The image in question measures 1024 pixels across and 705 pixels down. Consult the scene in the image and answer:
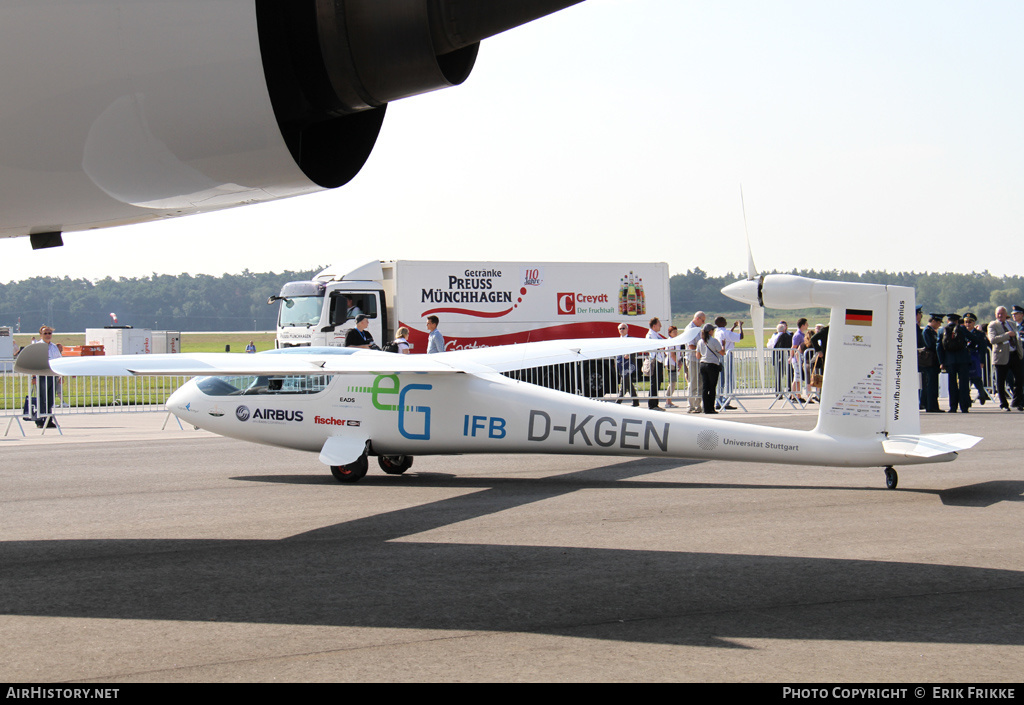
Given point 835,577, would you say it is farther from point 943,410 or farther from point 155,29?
point 943,410

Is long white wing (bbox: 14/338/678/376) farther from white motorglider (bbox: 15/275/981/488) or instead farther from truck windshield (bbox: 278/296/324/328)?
truck windshield (bbox: 278/296/324/328)

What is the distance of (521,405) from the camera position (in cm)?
1007

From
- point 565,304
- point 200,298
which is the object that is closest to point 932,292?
point 565,304

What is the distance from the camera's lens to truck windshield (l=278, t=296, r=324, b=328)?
26.4 m

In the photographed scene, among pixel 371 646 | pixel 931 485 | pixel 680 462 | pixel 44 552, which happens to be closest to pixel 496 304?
pixel 680 462

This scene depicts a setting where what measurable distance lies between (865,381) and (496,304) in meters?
19.2

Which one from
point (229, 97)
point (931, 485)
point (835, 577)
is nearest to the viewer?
point (229, 97)

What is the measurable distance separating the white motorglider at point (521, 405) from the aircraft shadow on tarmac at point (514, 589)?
1774mm

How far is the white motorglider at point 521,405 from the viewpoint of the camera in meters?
8.48

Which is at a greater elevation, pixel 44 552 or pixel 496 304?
pixel 496 304

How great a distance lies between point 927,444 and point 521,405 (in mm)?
4128

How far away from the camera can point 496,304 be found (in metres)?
27.2

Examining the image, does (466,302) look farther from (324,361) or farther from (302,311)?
(324,361)

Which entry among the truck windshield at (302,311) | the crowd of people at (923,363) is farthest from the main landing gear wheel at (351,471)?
the truck windshield at (302,311)
